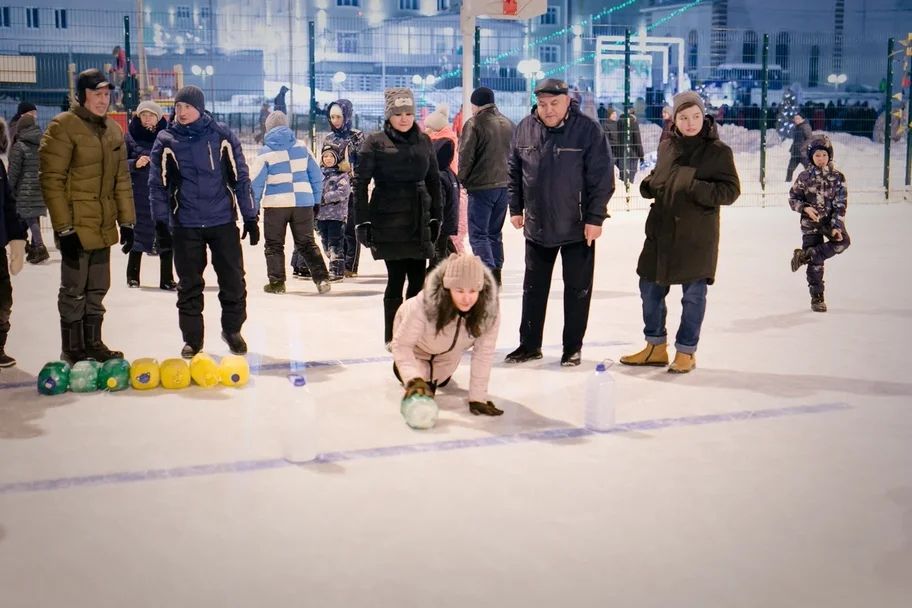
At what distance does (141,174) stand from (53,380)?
4.40m

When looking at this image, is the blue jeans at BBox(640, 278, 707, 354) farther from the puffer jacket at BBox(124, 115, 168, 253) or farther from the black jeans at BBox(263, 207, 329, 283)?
the puffer jacket at BBox(124, 115, 168, 253)

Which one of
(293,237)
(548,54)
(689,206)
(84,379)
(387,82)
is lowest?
(84,379)

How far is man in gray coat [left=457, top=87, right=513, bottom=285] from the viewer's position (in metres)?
9.05

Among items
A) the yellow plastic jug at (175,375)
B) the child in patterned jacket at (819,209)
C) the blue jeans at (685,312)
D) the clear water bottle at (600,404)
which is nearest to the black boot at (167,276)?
the yellow plastic jug at (175,375)

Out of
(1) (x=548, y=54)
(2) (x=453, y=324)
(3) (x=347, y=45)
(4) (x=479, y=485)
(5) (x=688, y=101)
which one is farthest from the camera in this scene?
(1) (x=548, y=54)

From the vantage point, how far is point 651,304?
702 centimetres

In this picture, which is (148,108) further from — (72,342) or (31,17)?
(31,17)

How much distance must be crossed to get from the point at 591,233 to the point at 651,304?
63 centimetres

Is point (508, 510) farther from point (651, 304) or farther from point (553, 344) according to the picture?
point (553, 344)

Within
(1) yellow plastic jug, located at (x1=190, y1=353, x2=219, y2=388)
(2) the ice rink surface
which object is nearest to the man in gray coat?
(2) the ice rink surface

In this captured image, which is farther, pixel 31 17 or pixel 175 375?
pixel 31 17

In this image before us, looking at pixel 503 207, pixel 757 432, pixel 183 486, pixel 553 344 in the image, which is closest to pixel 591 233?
pixel 553 344

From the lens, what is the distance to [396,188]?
275 inches

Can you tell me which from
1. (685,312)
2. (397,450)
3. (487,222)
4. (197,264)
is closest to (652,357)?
(685,312)
